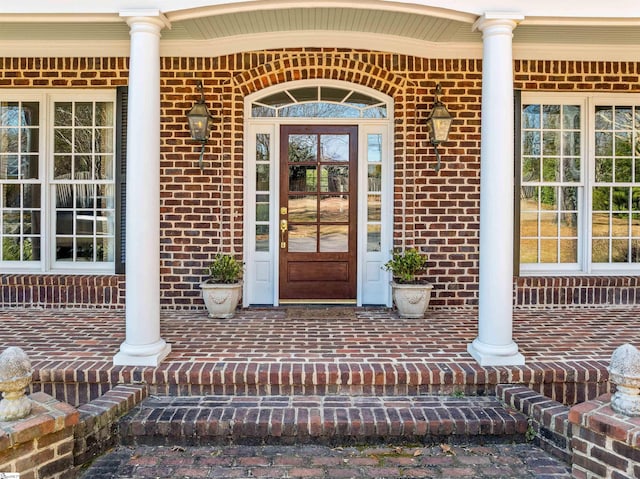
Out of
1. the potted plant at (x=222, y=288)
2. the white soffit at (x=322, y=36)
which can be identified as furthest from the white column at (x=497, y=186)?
the potted plant at (x=222, y=288)

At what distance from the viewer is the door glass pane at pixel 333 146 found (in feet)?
17.1

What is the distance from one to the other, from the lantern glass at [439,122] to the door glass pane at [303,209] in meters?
1.47

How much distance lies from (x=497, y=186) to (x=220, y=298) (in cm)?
284

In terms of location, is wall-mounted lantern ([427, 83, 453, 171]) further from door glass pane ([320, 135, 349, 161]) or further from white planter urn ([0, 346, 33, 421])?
white planter urn ([0, 346, 33, 421])

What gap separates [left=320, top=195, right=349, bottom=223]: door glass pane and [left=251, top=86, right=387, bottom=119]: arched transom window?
92 cm

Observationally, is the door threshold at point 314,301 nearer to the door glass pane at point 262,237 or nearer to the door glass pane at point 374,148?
the door glass pane at point 262,237

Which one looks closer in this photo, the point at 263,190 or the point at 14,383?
the point at 14,383

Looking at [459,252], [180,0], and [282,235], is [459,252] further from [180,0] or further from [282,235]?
[180,0]

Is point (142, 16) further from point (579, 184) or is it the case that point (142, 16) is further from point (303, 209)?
point (579, 184)

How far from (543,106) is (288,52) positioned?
2.92 meters

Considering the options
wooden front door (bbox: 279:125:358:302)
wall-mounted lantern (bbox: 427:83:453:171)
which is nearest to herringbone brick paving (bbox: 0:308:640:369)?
wooden front door (bbox: 279:125:358:302)

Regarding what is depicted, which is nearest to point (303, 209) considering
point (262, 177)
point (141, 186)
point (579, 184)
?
point (262, 177)

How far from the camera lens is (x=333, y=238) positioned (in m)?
5.27

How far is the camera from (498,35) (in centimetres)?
338
